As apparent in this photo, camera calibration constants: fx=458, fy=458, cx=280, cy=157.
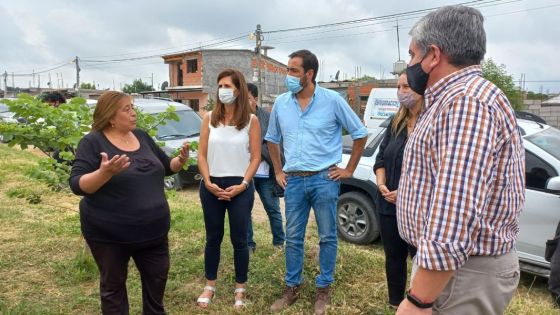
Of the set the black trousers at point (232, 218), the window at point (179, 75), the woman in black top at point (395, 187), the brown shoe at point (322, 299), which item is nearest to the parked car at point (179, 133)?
the black trousers at point (232, 218)

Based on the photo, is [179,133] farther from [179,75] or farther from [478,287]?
[179,75]

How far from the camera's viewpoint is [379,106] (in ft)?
44.7

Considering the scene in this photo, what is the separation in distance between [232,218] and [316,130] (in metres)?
0.92

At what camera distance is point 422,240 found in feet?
4.79

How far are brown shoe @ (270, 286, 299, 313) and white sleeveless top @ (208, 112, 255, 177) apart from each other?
98cm

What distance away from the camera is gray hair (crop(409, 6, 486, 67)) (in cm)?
150

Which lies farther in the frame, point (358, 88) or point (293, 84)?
point (358, 88)

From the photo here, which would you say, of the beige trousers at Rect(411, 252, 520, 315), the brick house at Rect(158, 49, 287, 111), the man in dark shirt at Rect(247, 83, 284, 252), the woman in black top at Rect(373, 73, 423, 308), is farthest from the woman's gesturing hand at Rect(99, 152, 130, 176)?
the brick house at Rect(158, 49, 287, 111)

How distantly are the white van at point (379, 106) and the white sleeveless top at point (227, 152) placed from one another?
10198 mm

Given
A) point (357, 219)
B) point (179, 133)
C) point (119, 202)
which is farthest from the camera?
point (179, 133)

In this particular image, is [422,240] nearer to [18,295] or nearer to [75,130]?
[75,130]

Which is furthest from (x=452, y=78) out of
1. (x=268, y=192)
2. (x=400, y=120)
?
(x=268, y=192)

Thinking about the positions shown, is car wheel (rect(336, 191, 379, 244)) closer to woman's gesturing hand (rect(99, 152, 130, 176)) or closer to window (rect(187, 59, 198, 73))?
woman's gesturing hand (rect(99, 152, 130, 176))

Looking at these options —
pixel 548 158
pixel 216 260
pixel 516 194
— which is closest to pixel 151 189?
pixel 216 260
